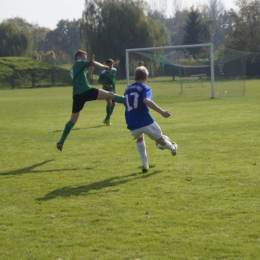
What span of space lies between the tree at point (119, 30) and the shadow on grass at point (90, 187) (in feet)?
149

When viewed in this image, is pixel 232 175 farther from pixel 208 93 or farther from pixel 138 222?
pixel 208 93

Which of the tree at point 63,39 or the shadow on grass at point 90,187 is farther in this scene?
the tree at point 63,39

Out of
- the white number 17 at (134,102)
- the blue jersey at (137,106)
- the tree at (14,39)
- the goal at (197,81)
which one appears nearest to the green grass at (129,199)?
the blue jersey at (137,106)

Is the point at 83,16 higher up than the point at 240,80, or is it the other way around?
the point at 83,16

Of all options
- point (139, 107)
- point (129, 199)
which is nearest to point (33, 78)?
point (139, 107)

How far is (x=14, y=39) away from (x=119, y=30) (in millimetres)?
19305

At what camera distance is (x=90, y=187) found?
7.54 meters

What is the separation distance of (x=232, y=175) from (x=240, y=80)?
69.1ft

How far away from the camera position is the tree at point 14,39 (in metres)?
66.4

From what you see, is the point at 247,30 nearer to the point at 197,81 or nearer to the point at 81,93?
the point at 197,81

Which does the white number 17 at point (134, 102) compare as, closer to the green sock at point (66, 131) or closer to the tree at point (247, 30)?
the green sock at point (66, 131)

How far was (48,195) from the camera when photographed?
713 cm

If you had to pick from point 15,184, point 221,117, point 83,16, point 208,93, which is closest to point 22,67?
point 83,16

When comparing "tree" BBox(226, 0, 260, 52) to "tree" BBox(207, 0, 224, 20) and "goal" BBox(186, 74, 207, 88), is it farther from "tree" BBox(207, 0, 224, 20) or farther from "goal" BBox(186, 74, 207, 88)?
"tree" BBox(207, 0, 224, 20)
